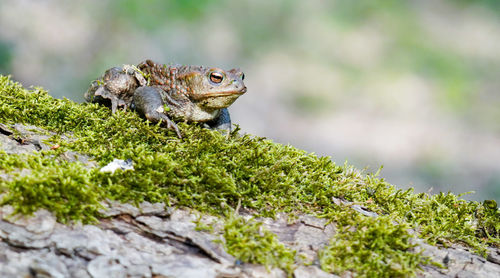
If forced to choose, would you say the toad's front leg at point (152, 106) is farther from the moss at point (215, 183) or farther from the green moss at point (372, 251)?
the green moss at point (372, 251)

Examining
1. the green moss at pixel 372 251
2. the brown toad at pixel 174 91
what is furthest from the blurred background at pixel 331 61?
the green moss at pixel 372 251

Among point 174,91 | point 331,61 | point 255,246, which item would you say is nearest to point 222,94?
point 174,91

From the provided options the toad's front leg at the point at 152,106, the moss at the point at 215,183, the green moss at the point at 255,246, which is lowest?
the green moss at the point at 255,246

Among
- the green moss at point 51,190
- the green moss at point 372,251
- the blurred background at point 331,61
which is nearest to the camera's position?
the green moss at point 51,190

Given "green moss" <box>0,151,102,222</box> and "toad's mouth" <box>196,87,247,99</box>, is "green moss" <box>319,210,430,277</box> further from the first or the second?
"toad's mouth" <box>196,87,247,99</box>

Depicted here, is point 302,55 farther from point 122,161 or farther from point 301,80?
point 122,161

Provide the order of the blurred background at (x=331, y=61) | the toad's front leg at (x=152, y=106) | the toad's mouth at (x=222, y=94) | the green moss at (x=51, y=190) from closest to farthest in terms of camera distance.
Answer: the green moss at (x=51, y=190) → the toad's front leg at (x=152, y=106) → the toad's mouth at (x=222, y=94) → the blurred background at (x=331, y=61)

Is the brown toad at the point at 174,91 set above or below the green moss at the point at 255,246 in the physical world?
above
